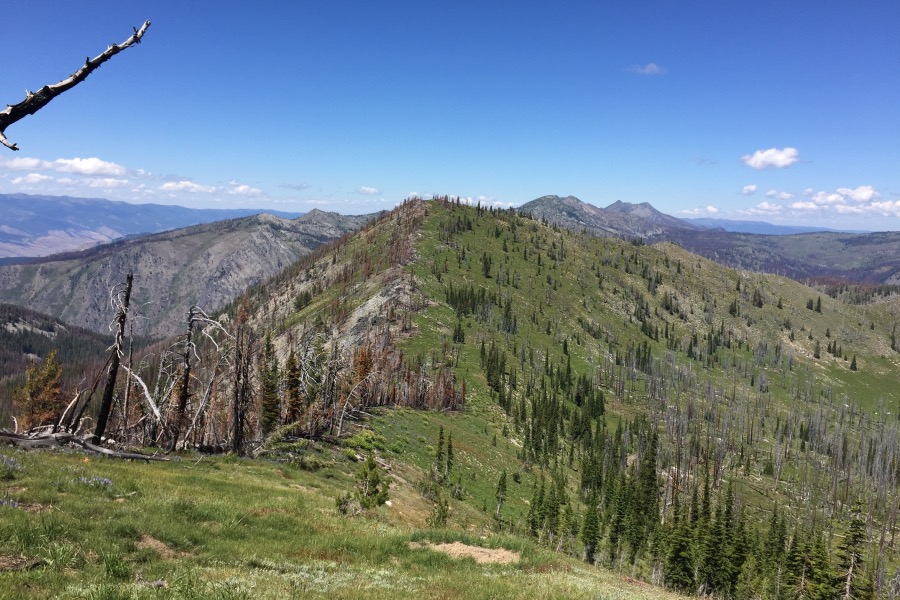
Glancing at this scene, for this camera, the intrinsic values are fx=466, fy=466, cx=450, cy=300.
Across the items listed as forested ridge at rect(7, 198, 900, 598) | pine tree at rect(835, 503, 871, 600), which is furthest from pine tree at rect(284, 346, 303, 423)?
pine tree at rect(835, 503, 871, 600)

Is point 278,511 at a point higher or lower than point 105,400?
lower

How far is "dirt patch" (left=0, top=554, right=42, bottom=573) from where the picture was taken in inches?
360

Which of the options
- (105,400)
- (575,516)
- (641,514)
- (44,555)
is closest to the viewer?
(44,555)

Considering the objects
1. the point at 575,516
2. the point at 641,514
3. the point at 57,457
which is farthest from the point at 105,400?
the point at 641,514

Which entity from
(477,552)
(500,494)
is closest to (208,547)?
(477,552)

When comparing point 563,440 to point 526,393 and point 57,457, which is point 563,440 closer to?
point 526,393

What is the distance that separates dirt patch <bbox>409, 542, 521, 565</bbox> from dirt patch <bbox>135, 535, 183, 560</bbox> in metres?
8.24

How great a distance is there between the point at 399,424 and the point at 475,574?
6615 centimetres

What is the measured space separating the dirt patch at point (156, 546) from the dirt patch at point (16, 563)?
2.88m

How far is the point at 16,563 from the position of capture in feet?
31.1

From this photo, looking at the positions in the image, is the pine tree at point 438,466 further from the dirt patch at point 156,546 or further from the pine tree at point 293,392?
the dirt patch at point 156,546

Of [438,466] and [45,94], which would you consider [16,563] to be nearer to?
[45,94]

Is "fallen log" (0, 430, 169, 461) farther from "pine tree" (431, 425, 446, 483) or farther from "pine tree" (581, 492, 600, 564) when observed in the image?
"pine tree" (581, 492, 600, 564)

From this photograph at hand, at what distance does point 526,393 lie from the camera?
170375 millimetres
